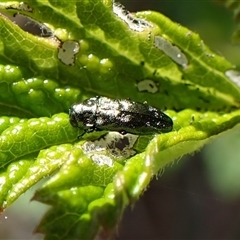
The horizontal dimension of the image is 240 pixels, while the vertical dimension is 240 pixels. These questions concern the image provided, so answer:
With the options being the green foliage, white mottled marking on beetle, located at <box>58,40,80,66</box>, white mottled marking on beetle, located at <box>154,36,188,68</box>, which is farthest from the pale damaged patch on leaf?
white mottled marking on beetle, located at <box>154,36,188,68</box>

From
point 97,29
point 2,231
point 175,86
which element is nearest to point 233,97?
point 175,86

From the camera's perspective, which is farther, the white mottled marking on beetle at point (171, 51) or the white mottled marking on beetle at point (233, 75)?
the white mottled marking on beetle at point (233, 75)

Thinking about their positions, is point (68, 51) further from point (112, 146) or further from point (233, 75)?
point (233, 75)

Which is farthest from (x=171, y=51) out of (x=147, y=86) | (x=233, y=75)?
(x=233, y=75)

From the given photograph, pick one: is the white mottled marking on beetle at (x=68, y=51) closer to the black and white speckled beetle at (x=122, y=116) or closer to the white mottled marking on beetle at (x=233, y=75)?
the black and white speckled beetle at (x=122, y=116)

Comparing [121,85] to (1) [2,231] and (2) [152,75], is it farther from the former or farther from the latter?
(1) [2,231]

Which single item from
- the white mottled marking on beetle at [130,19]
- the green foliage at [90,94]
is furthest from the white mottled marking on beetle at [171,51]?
the white mottled marking on beetle at [130,19]
